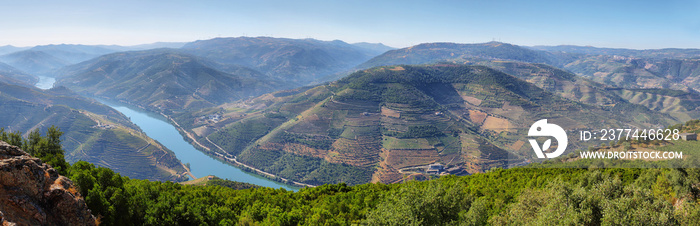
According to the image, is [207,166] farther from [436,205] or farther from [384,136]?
[436,205]

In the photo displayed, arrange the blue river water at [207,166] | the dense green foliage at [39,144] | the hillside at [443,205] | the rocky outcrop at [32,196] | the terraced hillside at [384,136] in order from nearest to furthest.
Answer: the rocky outcrop at [32,196]
the hillside at [443,205]
the dense green foliage at [39,144]
the terraced hillside at [384,136]
the blue river water at [207,166]

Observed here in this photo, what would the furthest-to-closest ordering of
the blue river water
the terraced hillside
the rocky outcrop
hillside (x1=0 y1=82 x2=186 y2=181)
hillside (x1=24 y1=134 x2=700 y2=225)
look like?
1. the blue river water
2. hillside (x1=0 y1=82 x2=186 y2=181)
3. the terraced hillside
4. hillside (x1=24 y1=134 x2=700 y2=225)
5. the rocky outcrop

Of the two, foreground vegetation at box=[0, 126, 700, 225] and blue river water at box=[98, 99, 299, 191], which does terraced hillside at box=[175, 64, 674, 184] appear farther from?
foreground vegetation at box=[0, 126, 700, 225]

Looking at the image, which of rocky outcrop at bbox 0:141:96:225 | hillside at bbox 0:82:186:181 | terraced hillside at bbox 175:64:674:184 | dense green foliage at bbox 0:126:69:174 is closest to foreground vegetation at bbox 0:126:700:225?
dense green foliage at bbox 0:126:69:174

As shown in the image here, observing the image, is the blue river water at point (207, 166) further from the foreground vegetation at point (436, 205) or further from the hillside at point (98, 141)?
the foreground vegetation at point (436, 205)

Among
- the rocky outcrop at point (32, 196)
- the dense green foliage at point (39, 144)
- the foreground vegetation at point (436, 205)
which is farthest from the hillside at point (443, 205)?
the dense green foliage at point (39, 144)

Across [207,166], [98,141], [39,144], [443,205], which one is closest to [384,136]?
[207,166]

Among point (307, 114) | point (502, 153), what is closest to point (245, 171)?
point (307, 114)
